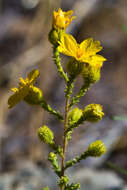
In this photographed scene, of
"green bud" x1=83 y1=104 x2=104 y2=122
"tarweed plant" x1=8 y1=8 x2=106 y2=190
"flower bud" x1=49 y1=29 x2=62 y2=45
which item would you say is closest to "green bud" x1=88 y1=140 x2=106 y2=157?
"tarweed plant" x1=8 y1=8 x2=106 y2=190

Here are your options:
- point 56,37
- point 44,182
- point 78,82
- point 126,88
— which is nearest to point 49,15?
point 78,82

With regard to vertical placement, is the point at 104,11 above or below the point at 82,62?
above

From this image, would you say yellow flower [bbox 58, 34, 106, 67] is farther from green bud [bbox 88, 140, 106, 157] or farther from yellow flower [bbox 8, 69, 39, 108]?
green bud [bbox 88, 140, 106, 157]

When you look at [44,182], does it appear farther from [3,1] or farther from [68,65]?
[3,1]

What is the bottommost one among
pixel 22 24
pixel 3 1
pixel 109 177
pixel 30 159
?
pixel 109 177

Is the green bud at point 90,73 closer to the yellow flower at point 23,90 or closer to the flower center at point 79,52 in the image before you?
the flower center at point 79,52

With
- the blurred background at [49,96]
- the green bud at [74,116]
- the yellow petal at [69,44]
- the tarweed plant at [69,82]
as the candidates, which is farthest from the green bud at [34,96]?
the blurred background at [49,96]
